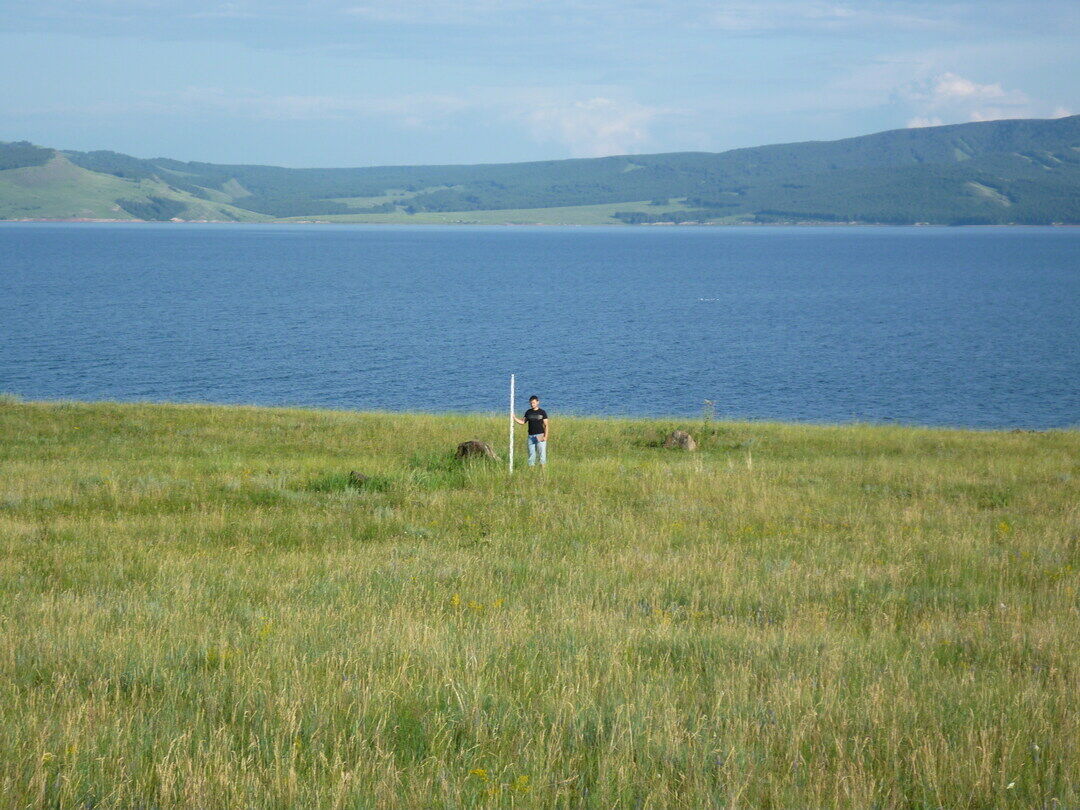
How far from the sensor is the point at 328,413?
3622 centimetres

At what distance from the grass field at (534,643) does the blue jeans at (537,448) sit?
2.45 m

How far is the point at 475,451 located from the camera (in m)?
22.5

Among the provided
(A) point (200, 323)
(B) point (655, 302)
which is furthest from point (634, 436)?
(B) point (655, 302)

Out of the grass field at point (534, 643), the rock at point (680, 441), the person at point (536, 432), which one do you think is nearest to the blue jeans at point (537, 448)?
the person at point (536, 432)

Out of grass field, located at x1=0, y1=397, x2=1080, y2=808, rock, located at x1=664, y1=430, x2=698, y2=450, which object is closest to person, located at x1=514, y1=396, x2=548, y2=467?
grass field, located at x1=0, y1=397, x2=1080, y2=808

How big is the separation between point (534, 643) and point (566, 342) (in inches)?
2756

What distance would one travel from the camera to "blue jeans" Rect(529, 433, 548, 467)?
22.5 metres

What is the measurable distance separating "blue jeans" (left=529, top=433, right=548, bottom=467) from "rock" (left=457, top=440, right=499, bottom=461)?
0.85m

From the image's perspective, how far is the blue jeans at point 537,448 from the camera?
22500mm

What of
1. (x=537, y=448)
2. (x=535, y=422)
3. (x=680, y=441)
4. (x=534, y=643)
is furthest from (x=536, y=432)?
(x=534, y=643)

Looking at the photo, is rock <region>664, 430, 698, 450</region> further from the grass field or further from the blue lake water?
the blue lake water

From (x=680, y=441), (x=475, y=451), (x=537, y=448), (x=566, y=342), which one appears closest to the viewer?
(x=475, y=451)

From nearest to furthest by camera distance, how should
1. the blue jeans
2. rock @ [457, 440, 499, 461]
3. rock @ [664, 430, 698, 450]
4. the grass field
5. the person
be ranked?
1. the grass field
2. rock @ [457, 440, 499, 461]
3. the blue jeans
4. the person
5. rock @ [664, 430, 698, 450]

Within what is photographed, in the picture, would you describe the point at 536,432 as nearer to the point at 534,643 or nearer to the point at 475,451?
the point at 475,451
